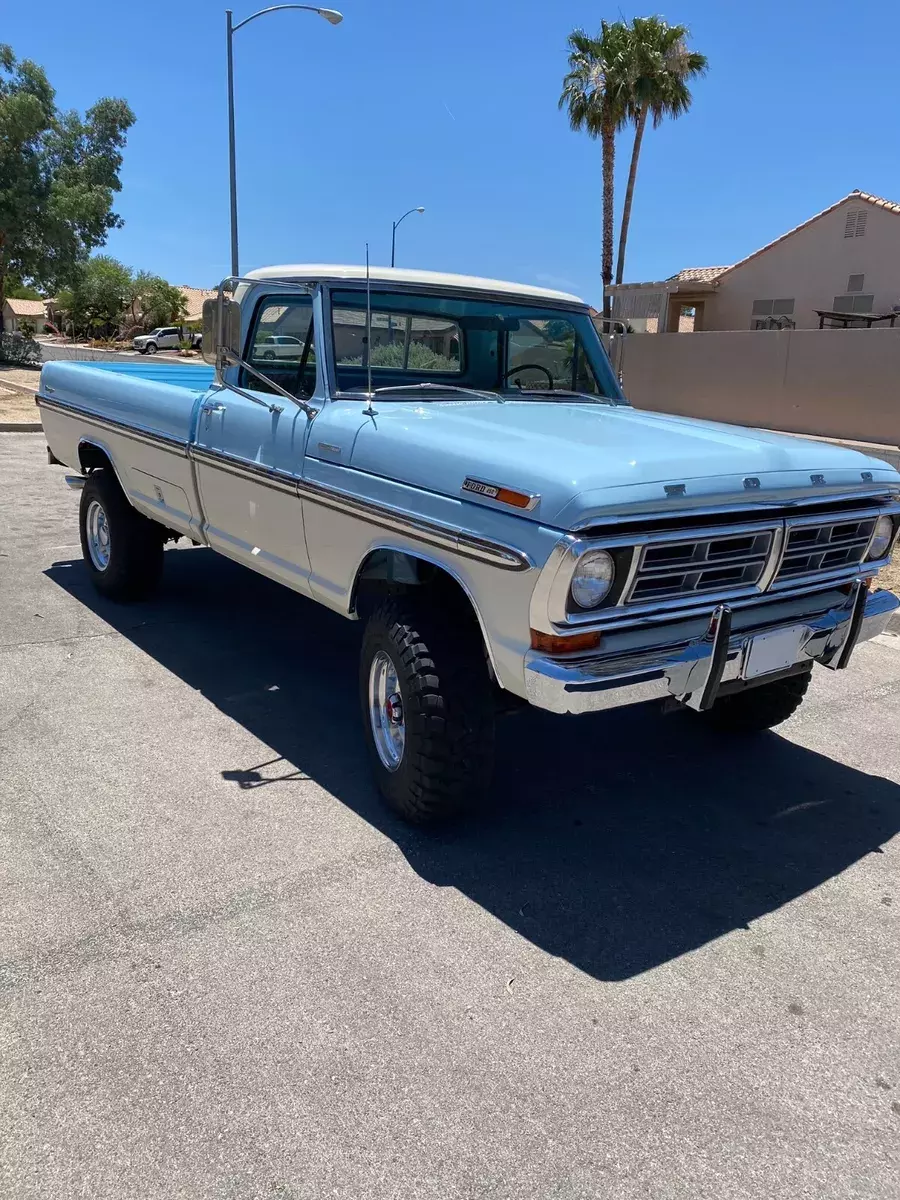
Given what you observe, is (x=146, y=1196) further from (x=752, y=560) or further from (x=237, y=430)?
(x=237, y=430)

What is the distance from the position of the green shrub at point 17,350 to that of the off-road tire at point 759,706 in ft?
97.0

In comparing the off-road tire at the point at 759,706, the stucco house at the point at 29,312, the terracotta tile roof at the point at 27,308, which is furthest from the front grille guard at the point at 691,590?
the terracotta tile roof at the point at 27,308

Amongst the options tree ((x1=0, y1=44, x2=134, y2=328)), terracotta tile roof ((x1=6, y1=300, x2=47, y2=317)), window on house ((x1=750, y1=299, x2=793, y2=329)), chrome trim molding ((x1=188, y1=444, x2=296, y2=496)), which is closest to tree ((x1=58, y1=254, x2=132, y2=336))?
terracotta tile roof ((x1=6, y1=300, x2=47, y2=317))

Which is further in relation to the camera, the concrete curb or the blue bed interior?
the concrete curb

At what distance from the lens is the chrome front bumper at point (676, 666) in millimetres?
3002

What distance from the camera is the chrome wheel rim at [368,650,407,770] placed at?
3770mm

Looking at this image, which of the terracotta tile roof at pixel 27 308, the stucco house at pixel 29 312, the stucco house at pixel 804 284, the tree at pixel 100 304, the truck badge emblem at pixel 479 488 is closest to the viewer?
the truck badge emblem at pixel 479 488

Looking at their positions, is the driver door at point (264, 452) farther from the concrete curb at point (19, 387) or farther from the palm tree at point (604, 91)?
the palm tree at point (604, 91)

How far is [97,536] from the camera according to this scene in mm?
6363

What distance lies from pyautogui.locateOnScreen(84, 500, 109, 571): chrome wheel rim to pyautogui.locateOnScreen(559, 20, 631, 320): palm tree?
2288cm

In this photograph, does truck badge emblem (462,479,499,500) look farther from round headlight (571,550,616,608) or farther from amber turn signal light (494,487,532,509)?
round headlight (571,550,616,608)

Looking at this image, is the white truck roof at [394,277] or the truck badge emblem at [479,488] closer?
the truck badge emblem at [479,488]

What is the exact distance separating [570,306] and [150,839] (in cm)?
323

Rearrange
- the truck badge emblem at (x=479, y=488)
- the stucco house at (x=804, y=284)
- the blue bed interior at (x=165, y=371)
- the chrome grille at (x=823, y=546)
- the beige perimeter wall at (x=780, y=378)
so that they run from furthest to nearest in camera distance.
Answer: the stucco house at (x=804, y=284) < the beige perimeter wall at (x=780, y=378) < the blue bed interior at (x=165, y=371) < the chrome grille at (x=823, y=546) < the truck badge emblem at (x=479, y=488)
